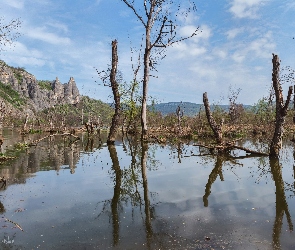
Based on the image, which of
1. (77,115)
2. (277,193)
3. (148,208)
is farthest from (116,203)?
(77,115)

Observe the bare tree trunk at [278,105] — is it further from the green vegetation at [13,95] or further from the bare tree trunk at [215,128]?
the green vegetation at [13,95]

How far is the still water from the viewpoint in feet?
14.3

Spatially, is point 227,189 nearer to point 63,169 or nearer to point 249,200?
point 249,200

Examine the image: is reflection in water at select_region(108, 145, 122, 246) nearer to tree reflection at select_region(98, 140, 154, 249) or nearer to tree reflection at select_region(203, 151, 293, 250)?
tree reflection at select_region(98, 140, 154, 249)

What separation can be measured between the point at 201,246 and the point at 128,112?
2946 centimetres

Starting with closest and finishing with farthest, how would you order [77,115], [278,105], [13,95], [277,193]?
[277,193] < [278,105] < [77,115] < [13,95]

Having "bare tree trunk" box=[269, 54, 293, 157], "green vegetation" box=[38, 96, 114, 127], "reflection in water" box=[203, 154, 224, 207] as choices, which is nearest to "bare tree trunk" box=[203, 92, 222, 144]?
"bare tree trunk" box=[269, 54, 293, 157]

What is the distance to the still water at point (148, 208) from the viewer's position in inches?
172

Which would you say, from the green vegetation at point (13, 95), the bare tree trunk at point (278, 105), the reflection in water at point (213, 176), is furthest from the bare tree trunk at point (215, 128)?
the green vegetation at point (13, 95)

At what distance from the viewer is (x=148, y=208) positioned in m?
5.94

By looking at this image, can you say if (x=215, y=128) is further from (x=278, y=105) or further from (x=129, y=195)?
(x=129, y=195)

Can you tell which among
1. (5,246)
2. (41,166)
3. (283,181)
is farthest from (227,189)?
(41,166)

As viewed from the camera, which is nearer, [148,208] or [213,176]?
[148,208]

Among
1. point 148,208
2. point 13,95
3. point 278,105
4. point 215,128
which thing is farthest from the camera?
point 13,95
